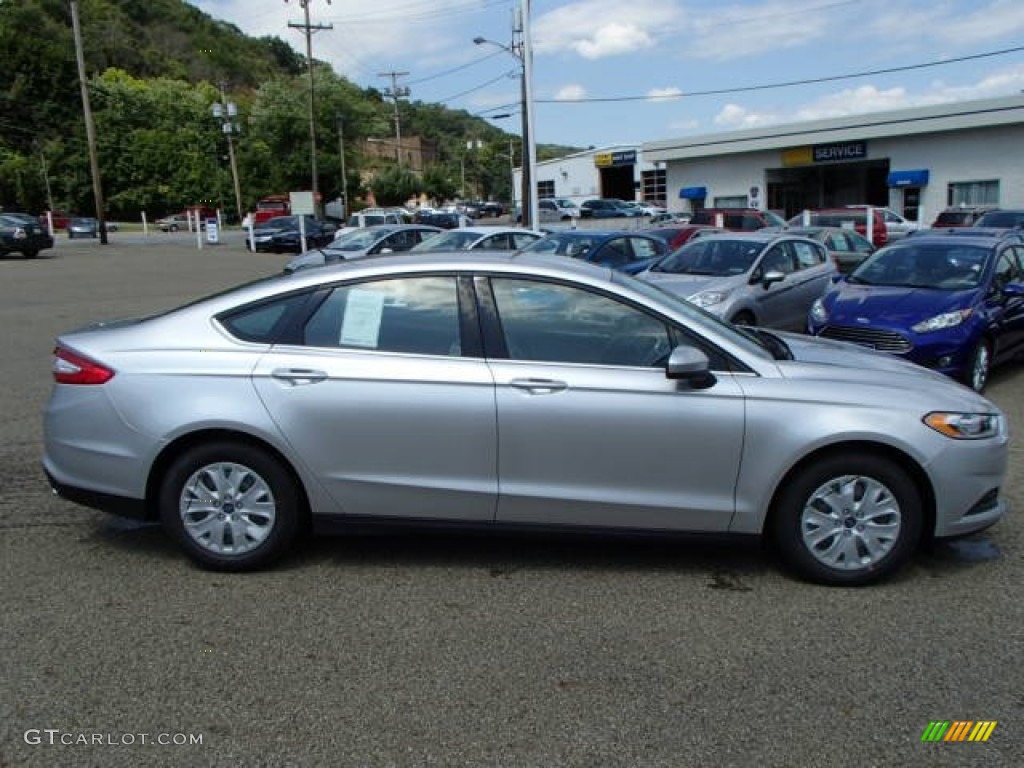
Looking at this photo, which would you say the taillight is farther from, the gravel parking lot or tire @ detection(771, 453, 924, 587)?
Answer: tire @ detection(771, 453, 924, 587)

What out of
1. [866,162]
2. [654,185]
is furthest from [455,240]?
[654,185]

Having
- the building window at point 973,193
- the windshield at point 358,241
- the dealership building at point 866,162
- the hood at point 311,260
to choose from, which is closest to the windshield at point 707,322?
the hood at point 311,260

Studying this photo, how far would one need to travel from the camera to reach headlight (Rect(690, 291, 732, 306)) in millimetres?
10219

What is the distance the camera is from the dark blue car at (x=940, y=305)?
8.33 m

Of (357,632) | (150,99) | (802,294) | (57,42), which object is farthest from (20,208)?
(357,632)

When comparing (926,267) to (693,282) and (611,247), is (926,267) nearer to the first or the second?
(693,282)

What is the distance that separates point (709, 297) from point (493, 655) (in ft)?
24.4

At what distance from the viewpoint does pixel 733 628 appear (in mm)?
3830

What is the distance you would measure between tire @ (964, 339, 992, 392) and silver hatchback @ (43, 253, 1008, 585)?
4.53 m

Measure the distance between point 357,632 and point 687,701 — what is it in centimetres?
142

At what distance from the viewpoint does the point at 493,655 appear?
3.61 m

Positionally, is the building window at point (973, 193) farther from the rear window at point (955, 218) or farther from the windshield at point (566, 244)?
the windshield at point (566, 244)

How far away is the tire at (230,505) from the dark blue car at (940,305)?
20.5ft

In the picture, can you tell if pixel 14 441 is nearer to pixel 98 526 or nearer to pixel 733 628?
pixel 98 526
